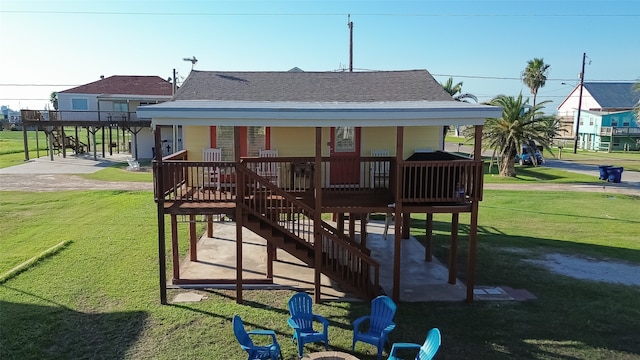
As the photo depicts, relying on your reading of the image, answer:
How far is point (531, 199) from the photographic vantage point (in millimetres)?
25547

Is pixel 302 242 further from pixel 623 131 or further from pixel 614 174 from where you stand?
pixel 623 131

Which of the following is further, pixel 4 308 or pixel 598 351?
pixel 4 308

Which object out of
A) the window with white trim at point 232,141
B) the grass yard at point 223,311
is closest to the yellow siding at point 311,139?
the window with white trim at point 232,141

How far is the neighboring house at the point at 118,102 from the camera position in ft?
133

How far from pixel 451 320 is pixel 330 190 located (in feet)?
16.2

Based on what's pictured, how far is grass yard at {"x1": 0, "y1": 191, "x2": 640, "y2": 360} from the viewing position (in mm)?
8695

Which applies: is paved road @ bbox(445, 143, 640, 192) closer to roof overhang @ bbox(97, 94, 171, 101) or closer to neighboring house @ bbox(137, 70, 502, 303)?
neighboring house @ bbox(137, 70, 502, 303)

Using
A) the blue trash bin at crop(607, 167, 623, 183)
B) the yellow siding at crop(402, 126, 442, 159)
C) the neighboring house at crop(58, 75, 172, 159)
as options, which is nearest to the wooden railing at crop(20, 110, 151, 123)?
the neighboring house at crop(58, 75, 172, 159)

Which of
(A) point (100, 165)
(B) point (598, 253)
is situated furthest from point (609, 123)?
(A) point (100, 165)

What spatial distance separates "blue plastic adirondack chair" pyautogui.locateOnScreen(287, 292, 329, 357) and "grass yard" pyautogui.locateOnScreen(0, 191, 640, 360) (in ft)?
1.23

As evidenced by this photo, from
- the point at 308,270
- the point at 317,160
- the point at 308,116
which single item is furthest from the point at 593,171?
the point at 308,116

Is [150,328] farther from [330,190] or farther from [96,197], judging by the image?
[96,197]

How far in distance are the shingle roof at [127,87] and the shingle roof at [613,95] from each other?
64.5 meters

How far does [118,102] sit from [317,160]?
1463 inches
